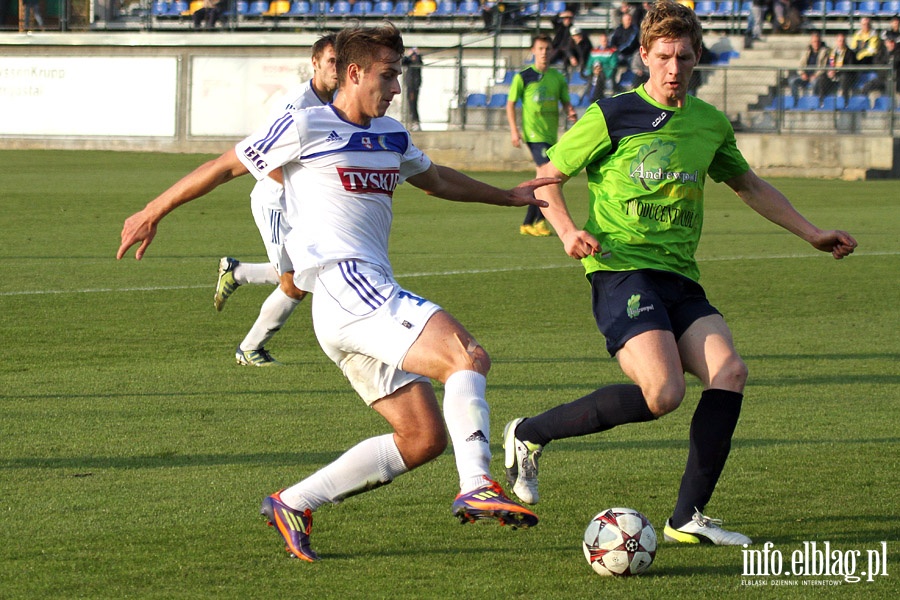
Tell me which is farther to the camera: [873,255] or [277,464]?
[873,255]

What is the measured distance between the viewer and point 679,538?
14.8ft

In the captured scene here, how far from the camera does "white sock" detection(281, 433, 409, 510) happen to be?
170 inches

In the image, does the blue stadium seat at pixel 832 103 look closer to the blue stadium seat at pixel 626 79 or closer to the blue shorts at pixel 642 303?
the blue stadium seat at pixel 626 79

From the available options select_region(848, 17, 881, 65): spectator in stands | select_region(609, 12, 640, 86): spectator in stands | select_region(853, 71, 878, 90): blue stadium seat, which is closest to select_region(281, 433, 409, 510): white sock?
select_region(853, 71, 878, 90): blue stadium seat

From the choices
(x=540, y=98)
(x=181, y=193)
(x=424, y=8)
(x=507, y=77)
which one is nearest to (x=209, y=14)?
(x=424, y=8)

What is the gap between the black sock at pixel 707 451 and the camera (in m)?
4.53

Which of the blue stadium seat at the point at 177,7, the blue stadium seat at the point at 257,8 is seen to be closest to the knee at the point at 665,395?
the blue stadium seat at the point at 257,8

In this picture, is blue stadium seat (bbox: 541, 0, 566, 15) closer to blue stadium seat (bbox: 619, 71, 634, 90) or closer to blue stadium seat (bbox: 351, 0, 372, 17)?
blue stadium seat (bbox: 351, 0, 372, 17)

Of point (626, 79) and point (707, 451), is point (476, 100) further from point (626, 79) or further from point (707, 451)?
point (707, 451)

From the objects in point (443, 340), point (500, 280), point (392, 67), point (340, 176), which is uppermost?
point (392, 67)

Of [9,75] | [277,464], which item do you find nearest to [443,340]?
[277,464]

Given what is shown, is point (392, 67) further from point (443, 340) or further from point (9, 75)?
point (9, 75)

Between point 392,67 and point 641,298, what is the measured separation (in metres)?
1.18

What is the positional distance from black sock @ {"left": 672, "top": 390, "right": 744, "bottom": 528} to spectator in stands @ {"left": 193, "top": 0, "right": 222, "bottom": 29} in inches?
1284
